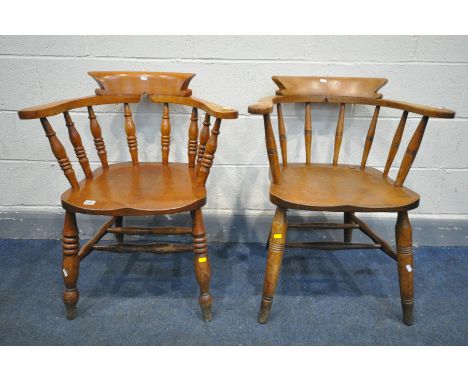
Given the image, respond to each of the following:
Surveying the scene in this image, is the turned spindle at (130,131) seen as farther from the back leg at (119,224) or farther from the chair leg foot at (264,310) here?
the chair leg foot at (264,310)

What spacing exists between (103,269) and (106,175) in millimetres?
513

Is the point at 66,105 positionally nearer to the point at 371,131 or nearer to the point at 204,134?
the point at 204,134

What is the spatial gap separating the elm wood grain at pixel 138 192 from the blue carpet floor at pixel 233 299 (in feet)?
1.57

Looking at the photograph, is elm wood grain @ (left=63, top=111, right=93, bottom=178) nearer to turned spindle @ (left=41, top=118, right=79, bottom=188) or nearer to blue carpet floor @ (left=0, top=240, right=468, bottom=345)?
turned spindle @ (left=41, top=118, right=79, bottom=188)

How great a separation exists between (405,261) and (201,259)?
0.75m

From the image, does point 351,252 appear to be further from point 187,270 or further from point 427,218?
point 187,270

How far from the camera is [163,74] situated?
160cm

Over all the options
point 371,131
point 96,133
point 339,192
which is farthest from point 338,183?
point 96,133

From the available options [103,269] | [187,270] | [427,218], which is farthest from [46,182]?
[427,218]

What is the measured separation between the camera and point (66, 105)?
139 cm

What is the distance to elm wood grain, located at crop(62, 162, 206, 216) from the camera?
1.26 m

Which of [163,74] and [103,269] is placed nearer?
[163,74]

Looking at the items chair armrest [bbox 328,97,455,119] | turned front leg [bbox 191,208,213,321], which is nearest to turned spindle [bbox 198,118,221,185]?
turned front leg [bbox 191,208,213,321]

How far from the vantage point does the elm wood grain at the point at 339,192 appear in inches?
50.5
